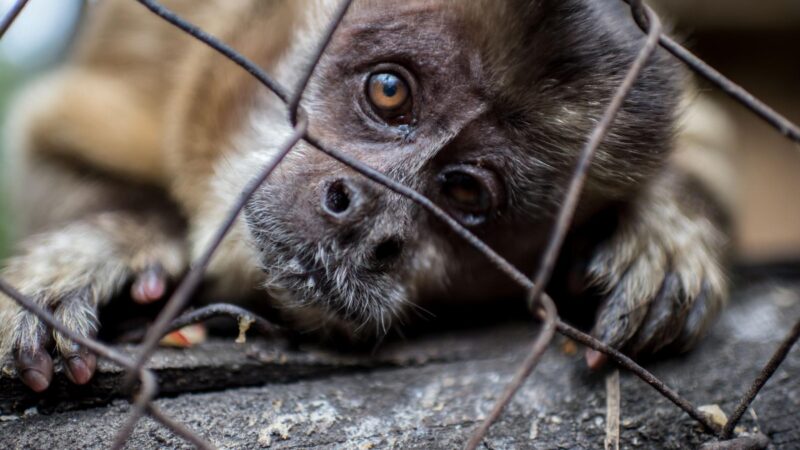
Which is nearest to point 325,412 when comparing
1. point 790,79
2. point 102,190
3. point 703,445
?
point 703,445

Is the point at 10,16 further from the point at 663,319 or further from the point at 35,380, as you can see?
the point at 663,319

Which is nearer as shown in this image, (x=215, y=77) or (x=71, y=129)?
(x=215, y=77)

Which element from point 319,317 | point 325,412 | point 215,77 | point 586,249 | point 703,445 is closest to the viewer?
point 703,445

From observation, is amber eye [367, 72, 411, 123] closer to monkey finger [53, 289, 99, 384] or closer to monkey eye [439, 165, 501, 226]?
monkey eye [439, 165, 501, 226]

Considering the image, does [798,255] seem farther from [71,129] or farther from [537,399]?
[71,129]

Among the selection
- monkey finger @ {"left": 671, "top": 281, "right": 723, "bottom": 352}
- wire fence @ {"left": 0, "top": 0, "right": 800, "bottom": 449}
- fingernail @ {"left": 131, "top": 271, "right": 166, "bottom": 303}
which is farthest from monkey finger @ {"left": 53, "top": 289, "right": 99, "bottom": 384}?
monkey finger @ {"left": 671, "top": 281, "right": 723, "bottom": 352}
